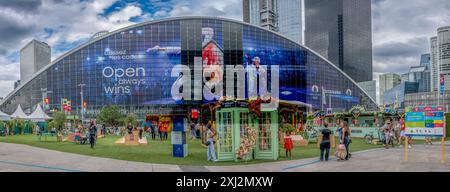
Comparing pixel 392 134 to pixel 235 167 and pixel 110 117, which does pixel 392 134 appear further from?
pixel 110 117

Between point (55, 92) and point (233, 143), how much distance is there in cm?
6020

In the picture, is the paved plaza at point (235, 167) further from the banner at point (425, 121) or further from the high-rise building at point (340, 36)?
the high-rise building at point (340, 36)

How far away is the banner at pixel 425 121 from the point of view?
1216 centimetres

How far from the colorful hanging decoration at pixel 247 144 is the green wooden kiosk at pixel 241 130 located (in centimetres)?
17

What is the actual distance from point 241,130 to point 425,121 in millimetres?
6655

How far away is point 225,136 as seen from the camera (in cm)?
1350

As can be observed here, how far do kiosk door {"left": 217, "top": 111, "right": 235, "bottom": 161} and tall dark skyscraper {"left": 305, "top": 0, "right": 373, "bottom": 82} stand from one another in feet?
370

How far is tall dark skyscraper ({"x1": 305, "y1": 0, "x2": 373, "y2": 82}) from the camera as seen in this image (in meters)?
132

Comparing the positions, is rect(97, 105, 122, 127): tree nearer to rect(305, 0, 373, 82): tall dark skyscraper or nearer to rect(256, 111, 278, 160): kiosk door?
rect(256, 111, 278, 160): kiosk door

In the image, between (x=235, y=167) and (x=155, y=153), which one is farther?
(x=155, y=153)

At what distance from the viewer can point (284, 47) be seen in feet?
233

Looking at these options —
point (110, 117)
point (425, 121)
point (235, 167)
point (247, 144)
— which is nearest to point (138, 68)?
point (110, 117)

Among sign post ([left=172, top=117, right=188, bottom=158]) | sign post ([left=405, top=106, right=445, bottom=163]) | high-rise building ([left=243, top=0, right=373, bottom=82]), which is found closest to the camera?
sign post ([left=405, top=106, right=445, bottom=163])

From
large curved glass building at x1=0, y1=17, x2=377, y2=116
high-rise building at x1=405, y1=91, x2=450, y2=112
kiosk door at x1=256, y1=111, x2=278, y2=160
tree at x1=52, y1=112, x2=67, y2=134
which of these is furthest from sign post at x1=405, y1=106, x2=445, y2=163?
high-rise building at x1=405, y1=91, x2=450, y2=112
